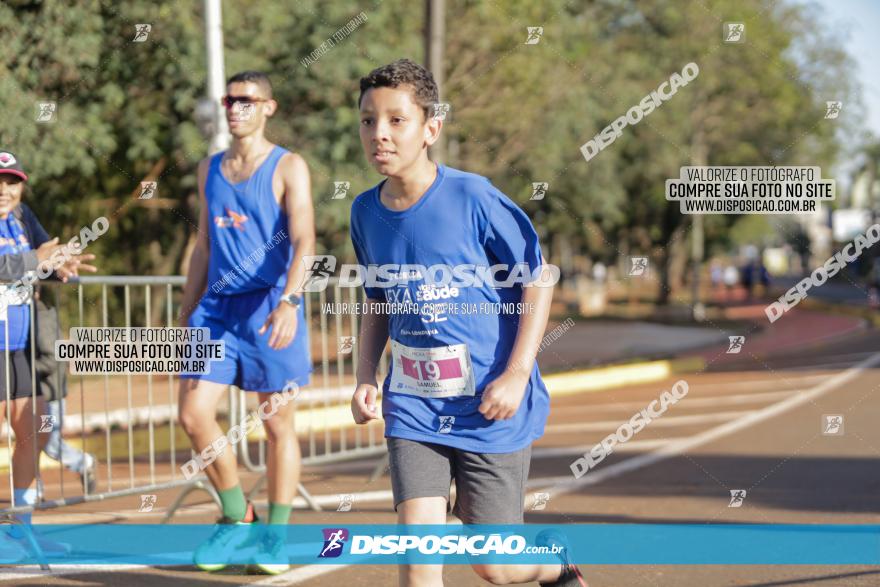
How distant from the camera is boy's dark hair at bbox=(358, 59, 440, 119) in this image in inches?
143

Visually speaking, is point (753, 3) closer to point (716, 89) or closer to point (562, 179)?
point (716, 89)

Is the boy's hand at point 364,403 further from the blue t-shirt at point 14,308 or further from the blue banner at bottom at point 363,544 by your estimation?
the blue t-shirt at point 14,308

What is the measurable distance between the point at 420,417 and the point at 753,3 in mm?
29258

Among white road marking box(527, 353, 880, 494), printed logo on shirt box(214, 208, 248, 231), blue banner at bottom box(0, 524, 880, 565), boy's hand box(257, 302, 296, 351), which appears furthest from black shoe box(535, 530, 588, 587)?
white road marking box(527, 353, 880, 494)

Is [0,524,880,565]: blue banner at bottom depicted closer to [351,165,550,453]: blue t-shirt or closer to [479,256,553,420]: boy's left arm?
[351,165,550,453]: blue t-shirt

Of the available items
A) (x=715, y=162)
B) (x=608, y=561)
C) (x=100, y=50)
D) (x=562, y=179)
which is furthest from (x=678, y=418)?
(x=715, y=162)

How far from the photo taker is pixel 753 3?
101 feet

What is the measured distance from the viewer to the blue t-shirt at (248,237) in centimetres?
521

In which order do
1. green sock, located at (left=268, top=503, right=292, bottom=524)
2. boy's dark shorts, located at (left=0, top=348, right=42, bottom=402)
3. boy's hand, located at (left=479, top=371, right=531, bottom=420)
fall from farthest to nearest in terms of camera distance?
boy's dark shorts, located at (left=0, top=348, right=42, bottom=402)
green sock, located at (left=268, top=503, right=292, bottom=524)
boy's hand, located at (left=479, top=371, right=531, bottom=420)

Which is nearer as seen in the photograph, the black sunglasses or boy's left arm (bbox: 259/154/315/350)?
boy's left arm (bbox: 259/154/315/350)

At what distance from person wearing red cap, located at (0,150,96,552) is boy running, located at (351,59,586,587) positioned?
→ 2350 mm

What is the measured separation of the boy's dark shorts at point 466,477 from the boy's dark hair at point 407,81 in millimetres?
1055

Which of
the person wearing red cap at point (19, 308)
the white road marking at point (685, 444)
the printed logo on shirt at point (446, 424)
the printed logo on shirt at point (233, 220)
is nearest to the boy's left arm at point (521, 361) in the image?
the printed logo on shirt at point (446, 424)

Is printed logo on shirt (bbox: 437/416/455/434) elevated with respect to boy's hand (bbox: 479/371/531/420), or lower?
lower
